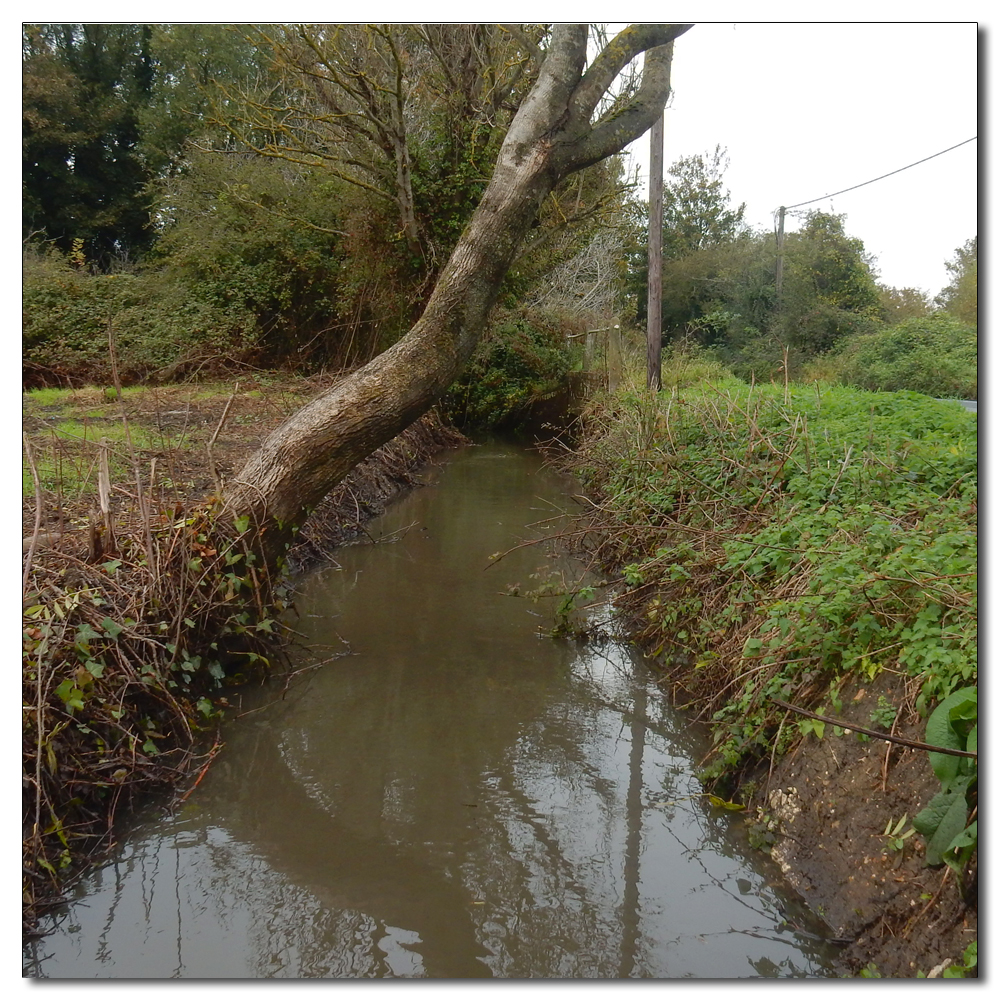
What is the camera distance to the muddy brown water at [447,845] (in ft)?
8.62

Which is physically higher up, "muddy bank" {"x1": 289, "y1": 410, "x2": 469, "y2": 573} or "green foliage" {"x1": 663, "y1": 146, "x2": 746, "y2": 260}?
"green foliage" {"x1": 663, "y1": 146, "x2": 746, "y2": 260}

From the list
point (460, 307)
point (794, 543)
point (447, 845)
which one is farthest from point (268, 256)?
point (447, 845)

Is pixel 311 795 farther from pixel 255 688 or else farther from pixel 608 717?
pixel 608 717

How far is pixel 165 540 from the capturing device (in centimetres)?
411

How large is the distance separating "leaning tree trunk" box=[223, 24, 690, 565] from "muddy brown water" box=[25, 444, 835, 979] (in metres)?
1.23

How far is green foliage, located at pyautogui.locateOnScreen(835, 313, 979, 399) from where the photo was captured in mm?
4133

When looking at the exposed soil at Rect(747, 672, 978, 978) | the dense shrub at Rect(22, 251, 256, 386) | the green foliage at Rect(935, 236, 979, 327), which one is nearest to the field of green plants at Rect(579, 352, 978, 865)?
the exposed soil at Rect(747, 672, 978, 978)

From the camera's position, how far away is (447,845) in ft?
10.7

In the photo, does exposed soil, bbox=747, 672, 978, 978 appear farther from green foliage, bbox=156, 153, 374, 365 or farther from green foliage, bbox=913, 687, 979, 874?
green foliage, bbox=156, 153, 374, 365

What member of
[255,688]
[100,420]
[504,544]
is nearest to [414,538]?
[504,544]

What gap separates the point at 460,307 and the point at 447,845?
3.23 meters

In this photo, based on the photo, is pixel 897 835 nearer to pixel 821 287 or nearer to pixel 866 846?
pixel 866 846

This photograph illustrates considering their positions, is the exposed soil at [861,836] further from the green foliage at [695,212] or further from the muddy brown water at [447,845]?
the green foliage at [695,212]

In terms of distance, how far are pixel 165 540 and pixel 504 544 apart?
4284mm
